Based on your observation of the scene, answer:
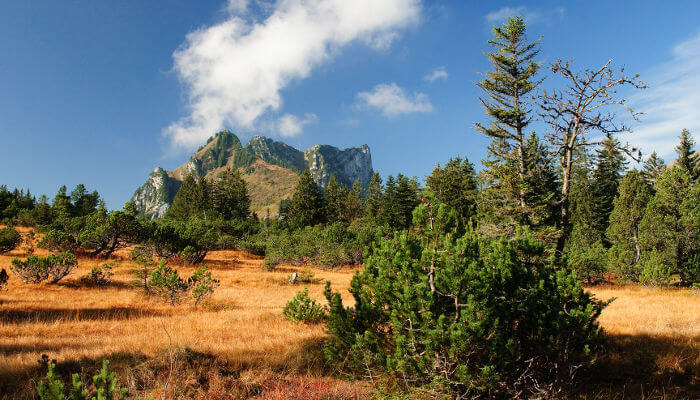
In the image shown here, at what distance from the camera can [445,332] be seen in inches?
147

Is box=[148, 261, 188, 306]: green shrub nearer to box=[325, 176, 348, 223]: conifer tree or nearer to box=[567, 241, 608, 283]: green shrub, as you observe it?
box=[567, 241, 608, 283]: green shrub

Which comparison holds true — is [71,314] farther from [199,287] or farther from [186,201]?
[186,201]

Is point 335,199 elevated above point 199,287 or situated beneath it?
elevated above

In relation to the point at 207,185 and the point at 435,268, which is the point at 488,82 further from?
the point at 207,185

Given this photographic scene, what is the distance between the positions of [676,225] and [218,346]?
22.5 meters

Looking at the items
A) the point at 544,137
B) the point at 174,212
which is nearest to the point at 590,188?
the point at 544,137

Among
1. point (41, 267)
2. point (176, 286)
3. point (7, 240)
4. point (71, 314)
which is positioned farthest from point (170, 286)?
point (7, 240)

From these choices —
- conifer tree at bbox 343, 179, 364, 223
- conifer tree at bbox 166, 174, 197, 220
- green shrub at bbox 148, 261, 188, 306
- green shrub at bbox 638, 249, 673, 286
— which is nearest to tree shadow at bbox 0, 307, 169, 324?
green shrub at bbox 148, 261, 188, 306

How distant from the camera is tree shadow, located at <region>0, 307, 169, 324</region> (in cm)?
793

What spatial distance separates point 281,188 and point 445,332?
186 meters

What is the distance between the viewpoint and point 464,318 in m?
3.65

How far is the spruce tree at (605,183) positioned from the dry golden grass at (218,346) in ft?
117

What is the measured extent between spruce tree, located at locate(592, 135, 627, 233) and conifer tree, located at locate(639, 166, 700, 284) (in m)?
24.3

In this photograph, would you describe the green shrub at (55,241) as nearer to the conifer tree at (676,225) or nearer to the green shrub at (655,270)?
the green shrub at (655,270)
